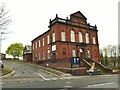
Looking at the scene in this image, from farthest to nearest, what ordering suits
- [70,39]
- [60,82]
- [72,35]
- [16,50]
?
[16,50] → [72,35] → [70,39] → [60,82]

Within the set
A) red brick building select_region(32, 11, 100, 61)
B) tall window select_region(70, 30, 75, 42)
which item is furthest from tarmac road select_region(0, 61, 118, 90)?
tall window select_region(70, 30, 75, 42)

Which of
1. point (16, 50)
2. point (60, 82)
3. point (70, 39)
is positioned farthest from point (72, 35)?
point (16, 50)

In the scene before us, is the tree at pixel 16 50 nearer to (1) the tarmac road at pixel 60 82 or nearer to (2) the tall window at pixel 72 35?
(2) the tall window at pixel 72 35

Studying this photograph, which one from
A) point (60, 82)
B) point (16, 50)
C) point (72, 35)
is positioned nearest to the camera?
point (60, 82)

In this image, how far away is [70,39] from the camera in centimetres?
4822

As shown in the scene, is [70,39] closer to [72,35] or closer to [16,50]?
[72,35]

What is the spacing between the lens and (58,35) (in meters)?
46.0

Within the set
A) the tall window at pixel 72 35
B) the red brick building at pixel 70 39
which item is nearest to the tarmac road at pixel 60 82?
the red brick building at pixel 70 39

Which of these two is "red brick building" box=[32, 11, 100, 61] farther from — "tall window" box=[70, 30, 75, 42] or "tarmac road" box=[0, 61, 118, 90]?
"tarmac road" box=[0, 61, 118, 90]

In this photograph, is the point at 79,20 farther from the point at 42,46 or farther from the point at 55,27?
the point at 42,46

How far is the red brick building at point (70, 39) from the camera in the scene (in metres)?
46.3

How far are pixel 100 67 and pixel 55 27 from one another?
12893 millimetres

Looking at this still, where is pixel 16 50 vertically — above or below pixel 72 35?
below

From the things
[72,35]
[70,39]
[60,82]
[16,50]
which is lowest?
[60,82]
